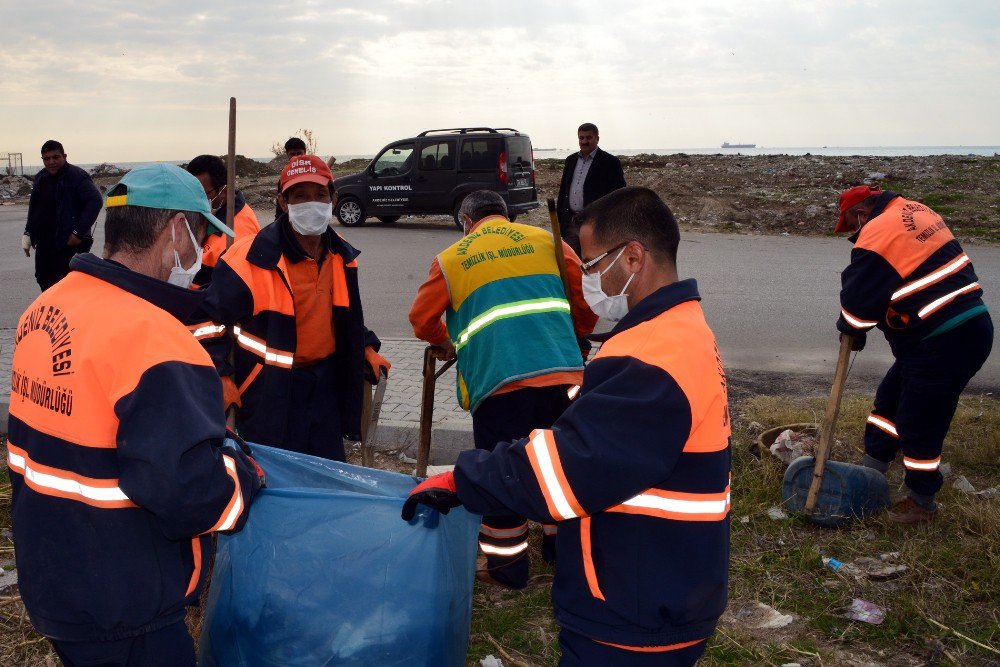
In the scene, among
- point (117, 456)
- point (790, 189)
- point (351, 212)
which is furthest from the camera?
point (790, 189)

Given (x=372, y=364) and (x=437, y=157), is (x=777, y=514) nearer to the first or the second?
(x=372, y=364)

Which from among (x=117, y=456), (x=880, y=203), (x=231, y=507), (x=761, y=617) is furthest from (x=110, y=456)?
(x=880, y=203)

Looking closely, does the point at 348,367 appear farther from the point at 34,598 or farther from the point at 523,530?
the point at 34,598

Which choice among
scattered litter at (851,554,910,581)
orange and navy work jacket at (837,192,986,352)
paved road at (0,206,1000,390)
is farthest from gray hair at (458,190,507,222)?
paved road at (0,206,1000,390)

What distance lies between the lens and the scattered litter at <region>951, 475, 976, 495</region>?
4.57 metres

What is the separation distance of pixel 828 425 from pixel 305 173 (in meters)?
2.82

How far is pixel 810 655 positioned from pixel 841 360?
1584 millimetres

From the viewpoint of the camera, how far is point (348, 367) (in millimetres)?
3752

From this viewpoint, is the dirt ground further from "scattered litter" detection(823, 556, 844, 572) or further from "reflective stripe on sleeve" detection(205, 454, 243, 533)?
"reflective stripe on sleeve" detection(205, 454, 243, 533)

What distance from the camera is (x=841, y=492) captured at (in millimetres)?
4254

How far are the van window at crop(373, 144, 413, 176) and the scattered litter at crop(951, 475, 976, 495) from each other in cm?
1323

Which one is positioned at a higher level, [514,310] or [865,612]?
[514,310]

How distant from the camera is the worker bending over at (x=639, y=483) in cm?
178

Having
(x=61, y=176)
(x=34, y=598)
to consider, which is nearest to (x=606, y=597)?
(x=34, y=598)
